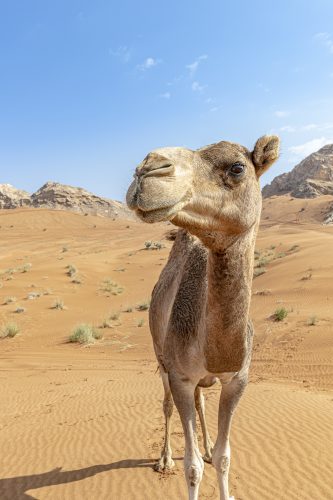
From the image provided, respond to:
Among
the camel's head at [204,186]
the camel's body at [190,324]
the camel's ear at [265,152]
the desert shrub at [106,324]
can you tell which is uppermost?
the camel's ear at [265,152]

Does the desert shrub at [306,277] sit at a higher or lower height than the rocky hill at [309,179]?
lower

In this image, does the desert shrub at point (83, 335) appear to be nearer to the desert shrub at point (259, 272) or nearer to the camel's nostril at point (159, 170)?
the desert shrub at point (259, 272)

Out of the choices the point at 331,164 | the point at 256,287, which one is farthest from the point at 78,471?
the point at 331,164

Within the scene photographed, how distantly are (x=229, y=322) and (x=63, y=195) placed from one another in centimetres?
9190

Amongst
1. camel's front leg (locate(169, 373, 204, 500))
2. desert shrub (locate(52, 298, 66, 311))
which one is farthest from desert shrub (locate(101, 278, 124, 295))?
camel's front leg (locate(169, 373, 204, 500))

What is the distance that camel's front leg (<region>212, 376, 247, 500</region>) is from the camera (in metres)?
3.74

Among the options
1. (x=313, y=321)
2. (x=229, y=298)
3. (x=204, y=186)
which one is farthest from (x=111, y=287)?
(x=204, y=186)

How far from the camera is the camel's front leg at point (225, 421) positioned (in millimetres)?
3744

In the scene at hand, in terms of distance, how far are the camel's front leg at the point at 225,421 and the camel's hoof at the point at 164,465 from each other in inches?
55.2

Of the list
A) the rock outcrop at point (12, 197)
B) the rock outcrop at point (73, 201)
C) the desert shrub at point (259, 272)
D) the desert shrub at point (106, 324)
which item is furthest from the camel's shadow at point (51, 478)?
the rock outcrop at point (12, 197)

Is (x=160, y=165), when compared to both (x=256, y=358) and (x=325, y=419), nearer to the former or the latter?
(x=325, y=419)

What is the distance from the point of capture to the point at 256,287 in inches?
798

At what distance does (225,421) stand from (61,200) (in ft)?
292

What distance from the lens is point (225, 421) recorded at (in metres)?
3.83
